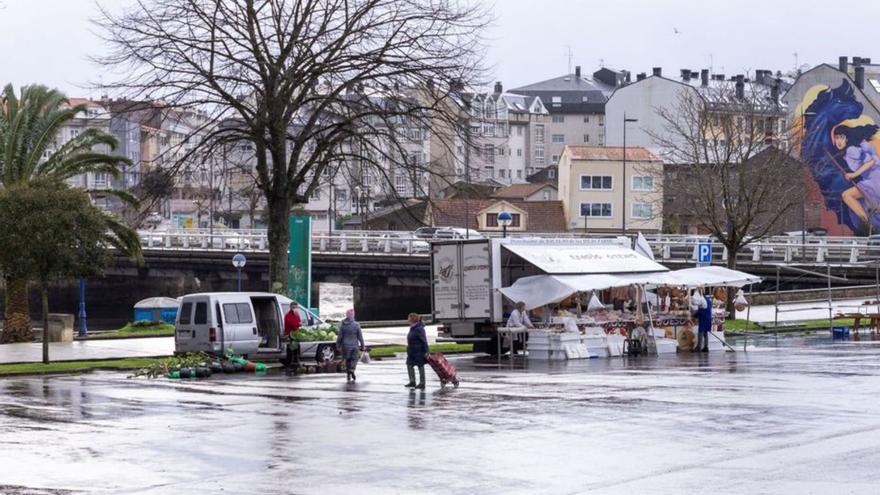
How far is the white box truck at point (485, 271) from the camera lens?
3662cm

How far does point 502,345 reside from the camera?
3747 cm

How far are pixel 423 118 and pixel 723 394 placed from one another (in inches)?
695

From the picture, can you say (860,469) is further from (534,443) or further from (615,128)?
(615,128)

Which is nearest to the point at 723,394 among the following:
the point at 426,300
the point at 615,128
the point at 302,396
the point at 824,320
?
the point at 302,396

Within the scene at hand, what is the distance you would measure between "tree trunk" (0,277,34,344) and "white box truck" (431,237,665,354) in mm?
13390

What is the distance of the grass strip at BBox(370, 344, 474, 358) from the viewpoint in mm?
37094

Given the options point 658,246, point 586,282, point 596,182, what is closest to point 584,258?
point 586,282

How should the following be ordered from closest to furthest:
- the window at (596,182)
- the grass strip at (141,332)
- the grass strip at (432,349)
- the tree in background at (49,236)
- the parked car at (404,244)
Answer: the tree in background at (49,236) < the grass strip at (432,349) < the grass strip at (141,332) < the parked car at (404,244) < the window at (596,182)

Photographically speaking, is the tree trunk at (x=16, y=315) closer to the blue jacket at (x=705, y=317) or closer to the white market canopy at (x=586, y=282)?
the white market canopy at (x=586, y=282)

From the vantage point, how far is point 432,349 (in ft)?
127

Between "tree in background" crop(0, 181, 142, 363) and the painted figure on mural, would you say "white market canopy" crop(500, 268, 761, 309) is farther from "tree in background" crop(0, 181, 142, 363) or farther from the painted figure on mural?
the painted figure on mural

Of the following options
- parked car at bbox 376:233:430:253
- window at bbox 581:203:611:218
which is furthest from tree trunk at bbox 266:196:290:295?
window at bbox 581:203:611:218

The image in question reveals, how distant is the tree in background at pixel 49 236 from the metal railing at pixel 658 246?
31314 mm

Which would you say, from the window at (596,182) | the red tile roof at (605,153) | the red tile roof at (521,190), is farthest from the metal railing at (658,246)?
the red tile roof at (521,190)
